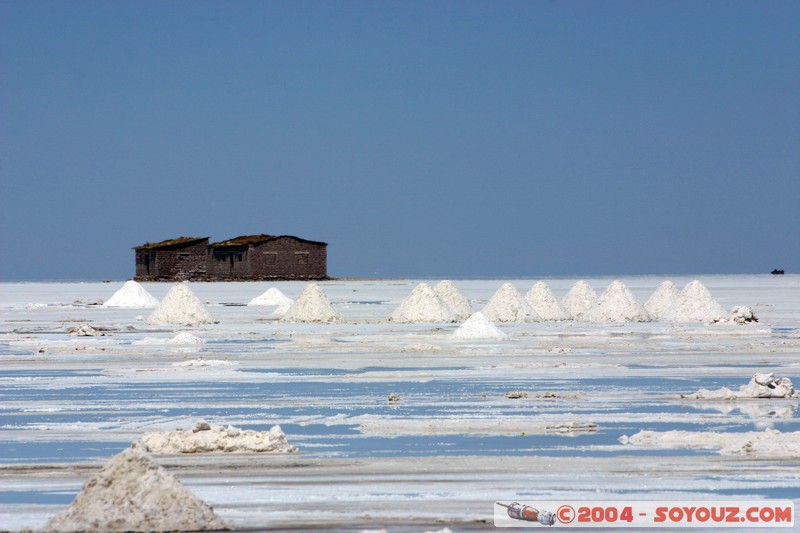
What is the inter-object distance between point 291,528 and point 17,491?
1.84 metres

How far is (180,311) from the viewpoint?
83.7 feet

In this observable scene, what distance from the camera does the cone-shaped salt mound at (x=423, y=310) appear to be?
25.1 metres

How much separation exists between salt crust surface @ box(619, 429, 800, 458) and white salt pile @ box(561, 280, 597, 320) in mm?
18278

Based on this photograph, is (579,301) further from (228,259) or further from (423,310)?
(228,259)

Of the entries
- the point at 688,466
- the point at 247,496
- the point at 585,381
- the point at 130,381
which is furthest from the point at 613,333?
the point at 247,496

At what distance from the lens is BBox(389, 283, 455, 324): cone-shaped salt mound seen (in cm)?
2512

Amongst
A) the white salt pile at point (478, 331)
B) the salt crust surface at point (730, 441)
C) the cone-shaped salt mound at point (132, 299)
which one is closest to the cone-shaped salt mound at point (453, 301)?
the white salt pile at point (478, 331)

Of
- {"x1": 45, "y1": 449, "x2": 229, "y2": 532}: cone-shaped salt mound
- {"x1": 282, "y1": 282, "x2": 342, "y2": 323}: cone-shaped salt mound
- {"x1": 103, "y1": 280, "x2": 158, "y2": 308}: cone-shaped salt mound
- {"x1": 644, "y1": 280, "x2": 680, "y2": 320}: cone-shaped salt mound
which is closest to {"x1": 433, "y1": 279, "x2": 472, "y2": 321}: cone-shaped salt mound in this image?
{"x1": 282, "y1": 282, "x2": 342, "y2": 323}: cone-shaped salt mound

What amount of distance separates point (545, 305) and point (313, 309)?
4896mm

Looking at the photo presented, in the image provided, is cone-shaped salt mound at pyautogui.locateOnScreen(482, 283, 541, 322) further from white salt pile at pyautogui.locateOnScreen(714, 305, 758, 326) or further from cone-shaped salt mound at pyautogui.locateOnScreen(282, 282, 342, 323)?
white salt pile at pyautogui.locateOnScreen(714, 305, 758, 326)

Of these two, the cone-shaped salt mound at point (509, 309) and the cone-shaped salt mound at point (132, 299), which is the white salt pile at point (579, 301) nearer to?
the cone-shaped salt mound at point (509, 309)

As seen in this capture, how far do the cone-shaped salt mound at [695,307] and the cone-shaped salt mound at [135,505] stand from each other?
66.9ft

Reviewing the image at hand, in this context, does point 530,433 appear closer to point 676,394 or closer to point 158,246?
point 676,394

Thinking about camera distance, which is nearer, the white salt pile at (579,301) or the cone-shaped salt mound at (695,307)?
the cone-shaped salt mound at (695,307)
